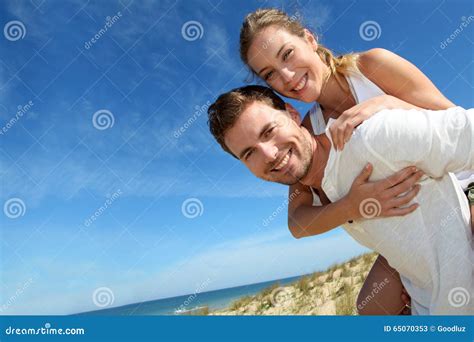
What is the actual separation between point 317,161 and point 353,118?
2.18ft

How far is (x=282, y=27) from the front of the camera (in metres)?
4.19

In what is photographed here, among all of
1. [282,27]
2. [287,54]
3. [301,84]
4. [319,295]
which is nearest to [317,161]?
[301,84]

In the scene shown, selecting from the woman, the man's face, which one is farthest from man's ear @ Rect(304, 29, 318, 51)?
the man's face

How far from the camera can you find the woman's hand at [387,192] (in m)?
3.03

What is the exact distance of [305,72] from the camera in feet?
13.5

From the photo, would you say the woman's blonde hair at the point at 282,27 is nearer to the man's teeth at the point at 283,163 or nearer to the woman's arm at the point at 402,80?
the woman's arm at the point at 402,80

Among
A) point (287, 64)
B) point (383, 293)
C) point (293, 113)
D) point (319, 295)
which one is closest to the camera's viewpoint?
point (383, 293)

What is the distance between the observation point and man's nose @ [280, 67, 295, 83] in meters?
4.04

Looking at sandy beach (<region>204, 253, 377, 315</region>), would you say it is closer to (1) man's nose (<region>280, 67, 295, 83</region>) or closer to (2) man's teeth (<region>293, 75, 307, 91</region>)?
(2) man's teeth (<region>293, 75, 307, 91</region>)

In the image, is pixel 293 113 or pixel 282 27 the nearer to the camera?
pixel 293 113

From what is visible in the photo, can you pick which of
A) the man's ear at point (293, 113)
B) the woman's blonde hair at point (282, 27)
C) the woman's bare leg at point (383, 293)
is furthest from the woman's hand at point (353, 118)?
the woman's bare leg at point (383, 293)

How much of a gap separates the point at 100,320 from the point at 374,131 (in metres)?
2.88

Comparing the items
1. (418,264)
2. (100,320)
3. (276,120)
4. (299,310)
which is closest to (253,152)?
(276,120)

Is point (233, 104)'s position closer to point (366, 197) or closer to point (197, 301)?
point (366, 197)
